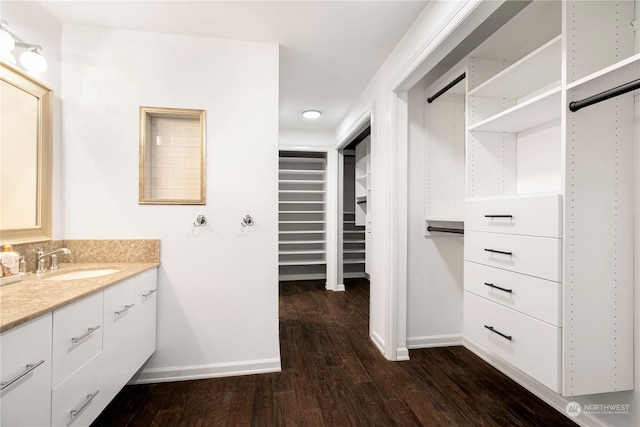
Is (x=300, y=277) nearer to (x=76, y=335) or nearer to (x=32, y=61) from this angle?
(x=76, y=335)

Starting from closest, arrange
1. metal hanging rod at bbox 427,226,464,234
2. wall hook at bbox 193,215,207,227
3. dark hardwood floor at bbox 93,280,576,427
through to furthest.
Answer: dark hardwood floor at bbox 93,280,576,427 → wall hook at bbox 193,215,207,227 → metal hanging rod at bbox 427,226,464,234

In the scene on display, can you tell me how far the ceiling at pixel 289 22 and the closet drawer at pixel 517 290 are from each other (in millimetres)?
1678

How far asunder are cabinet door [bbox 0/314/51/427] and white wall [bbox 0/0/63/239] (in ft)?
4.02

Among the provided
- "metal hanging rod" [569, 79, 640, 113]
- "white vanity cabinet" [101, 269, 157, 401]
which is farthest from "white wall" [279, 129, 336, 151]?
"metal hanging rod" [569, 79, 640, 113]

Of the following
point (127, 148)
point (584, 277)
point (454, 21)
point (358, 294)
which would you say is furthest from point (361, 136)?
point (584, 277)

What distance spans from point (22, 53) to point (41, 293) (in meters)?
1.39

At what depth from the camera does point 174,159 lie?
2248mm

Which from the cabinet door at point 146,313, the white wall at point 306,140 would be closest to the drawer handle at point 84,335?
the cabinet door at point 146,313

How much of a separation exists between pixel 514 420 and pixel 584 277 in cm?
96

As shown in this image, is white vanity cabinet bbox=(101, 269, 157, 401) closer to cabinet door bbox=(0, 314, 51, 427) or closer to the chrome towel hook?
cabinet door bbox=(0, 314, 51, 427)

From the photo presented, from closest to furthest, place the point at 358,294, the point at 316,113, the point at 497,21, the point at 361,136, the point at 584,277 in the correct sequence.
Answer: the point at 584,277 < the point at 497,21 < the point at 316,113 < the point at 361,136 < the point at 358,294

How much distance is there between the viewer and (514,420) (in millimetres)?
1718

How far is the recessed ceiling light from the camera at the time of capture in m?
3.91

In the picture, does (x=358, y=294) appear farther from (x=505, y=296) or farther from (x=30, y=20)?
(x=30, y=20)
